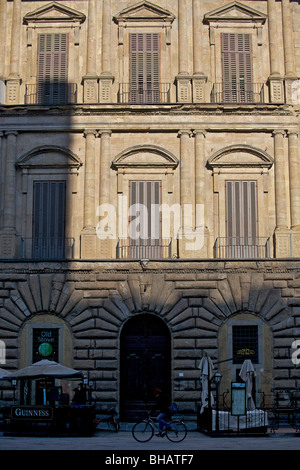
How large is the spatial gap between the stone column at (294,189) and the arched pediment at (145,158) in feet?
14.4

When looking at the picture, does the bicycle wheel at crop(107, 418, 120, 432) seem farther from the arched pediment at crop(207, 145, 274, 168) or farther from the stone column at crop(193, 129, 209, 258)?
the arched pediment at crop(207, 145, 274, 168)

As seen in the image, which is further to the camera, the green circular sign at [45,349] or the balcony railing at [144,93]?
the balcony railing at [144,93]

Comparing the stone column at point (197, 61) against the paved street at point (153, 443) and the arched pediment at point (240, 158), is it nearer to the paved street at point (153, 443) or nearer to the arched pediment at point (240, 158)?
the arched pediment at point (240, 158)

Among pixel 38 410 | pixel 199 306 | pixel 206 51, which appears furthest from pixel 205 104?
pixel 38 410

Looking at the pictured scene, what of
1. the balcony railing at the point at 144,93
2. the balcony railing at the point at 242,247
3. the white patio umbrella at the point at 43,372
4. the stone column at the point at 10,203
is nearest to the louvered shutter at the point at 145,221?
the balcony railing at the point at 242,247

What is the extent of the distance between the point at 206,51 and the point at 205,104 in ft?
8.50

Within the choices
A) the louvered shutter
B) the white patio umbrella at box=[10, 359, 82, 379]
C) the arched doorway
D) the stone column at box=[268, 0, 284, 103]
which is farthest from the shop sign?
the stone column at box=[268, 0, 284, 103]

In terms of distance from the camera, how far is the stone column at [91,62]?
102 ft

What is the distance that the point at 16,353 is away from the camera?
95.1ft

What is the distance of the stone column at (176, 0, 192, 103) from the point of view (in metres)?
31.0

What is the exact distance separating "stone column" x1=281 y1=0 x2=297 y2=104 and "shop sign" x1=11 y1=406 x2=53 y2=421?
15030 millimetres

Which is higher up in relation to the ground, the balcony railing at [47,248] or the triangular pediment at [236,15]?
the triangular pediment at [236,15]

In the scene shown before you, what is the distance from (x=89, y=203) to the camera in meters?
30.1

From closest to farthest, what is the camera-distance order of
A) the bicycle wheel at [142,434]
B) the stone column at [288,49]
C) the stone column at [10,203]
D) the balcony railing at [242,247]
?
the bicycle wheel at [142,434] < the stone column at [10,203] < the balcony railing at [242,247] < the stone column at [288,49]
